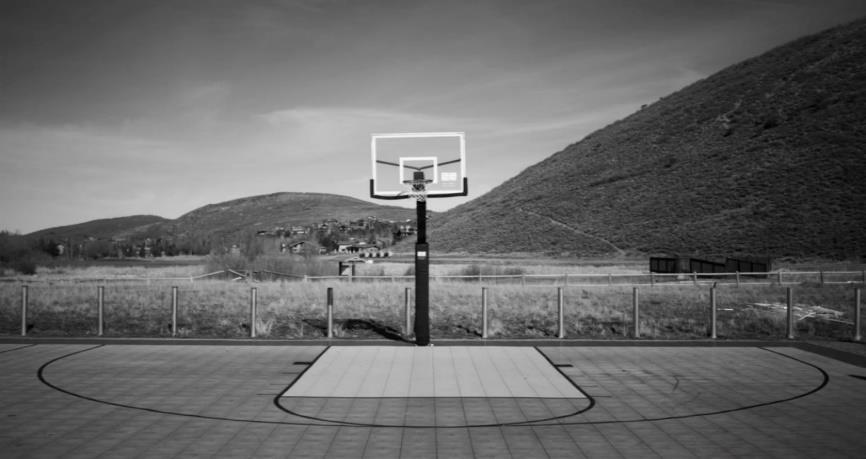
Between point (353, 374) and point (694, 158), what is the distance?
65.5 metres

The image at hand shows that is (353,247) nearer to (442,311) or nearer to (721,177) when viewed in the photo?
(721,177)

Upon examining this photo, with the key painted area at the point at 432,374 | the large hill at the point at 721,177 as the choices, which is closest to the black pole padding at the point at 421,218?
the key painted area at the point at 432,374

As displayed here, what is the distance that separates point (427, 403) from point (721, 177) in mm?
61771

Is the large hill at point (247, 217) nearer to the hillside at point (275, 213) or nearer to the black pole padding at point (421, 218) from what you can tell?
the hillside at point (275, 213)

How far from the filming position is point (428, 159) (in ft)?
44.7

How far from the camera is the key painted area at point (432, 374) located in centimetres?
889

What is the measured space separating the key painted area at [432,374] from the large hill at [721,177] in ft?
145

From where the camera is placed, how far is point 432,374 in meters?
10.1

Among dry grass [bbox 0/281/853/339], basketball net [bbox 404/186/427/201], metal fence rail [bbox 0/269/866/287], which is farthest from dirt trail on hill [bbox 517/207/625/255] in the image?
basketball net [bbox 404/186/427/201]

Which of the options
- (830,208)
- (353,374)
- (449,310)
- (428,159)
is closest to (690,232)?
(830,208)

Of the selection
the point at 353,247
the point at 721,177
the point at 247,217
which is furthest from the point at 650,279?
the point at 247,217

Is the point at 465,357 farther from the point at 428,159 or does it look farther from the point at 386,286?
the point at 386,286

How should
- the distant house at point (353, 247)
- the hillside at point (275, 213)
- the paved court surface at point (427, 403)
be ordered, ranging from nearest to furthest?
the paved court surface at point (427, 403), the distant house at point (353, 247), the hillside at point (275, 213)

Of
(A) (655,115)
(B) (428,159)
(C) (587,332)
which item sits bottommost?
(C) (587,332)
